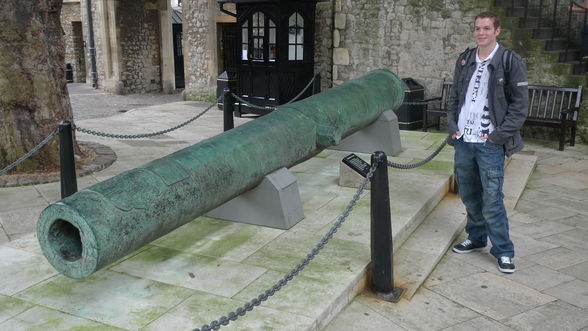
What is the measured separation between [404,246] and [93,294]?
232 centimetres

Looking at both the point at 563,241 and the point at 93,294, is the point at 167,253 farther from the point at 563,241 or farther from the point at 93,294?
the point at 563,241

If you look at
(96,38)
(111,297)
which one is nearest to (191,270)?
(111,297)

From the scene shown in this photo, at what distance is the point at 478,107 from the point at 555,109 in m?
5.67

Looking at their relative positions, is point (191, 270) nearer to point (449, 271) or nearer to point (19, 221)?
point (449, 271)

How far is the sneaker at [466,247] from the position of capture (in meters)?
4.40

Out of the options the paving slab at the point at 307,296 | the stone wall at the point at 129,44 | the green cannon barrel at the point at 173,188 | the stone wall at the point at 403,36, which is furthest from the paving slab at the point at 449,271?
the stone wall at the point at 129,44

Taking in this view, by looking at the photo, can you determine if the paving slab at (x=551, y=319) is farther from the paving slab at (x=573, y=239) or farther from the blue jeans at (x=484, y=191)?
the paving slab at (x=573, y=239)

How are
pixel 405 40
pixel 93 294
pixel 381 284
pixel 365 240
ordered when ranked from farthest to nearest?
pixel 405 40, pixel 365 240, pixel 381 284, pixel 93 294

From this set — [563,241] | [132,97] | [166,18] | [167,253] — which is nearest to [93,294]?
[167,253]

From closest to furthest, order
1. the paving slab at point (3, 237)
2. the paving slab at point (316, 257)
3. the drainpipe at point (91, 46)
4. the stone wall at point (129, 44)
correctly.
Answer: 1. the paving slab at point (316, 257)
2. the paving slab at point (3, 237)
3. the stone wall at point (129, 44)
4. the drainpipe at point (91, 46)

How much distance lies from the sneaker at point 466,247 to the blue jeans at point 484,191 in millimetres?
45

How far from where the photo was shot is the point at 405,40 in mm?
10367

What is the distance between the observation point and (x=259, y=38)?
36.1ft

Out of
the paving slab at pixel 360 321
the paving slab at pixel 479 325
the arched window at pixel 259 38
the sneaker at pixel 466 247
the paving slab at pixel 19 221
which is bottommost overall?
the paving slab at pixel 479 325
